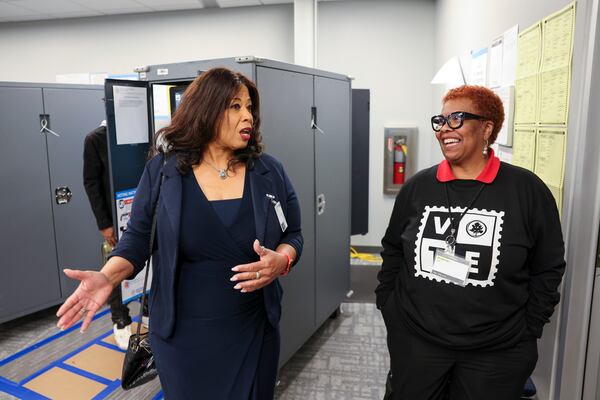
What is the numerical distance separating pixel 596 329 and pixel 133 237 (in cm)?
142

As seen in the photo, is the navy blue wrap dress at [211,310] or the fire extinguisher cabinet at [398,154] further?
the fire extinguisher cabinet at [398,154]

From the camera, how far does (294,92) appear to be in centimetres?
219

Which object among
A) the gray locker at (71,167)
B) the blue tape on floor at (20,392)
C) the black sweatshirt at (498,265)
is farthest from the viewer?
the gray locker at (71,167)

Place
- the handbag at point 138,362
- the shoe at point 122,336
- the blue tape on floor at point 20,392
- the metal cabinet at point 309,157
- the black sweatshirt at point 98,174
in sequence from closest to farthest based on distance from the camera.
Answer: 1. the handbag at point 138,362
2. the metal cabinet at point 309,157
3. the blue tape on floor at point 20,392
4. the black sweatshirt at point 98,174
5. the shoe at point 122,336

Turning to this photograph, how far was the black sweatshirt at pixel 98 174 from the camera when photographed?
2385 mm

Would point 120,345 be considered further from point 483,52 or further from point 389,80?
point 389,80

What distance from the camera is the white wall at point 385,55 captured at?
4266 mm

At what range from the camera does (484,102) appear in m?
1.35

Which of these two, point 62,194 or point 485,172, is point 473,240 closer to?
point 485,172

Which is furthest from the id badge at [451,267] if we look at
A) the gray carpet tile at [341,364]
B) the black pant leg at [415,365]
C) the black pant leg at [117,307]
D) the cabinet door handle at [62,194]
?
the cabinet door handle at [62,194]

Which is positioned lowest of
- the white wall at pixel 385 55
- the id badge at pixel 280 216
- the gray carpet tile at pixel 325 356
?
the gray carpet tile at pixel 325 356

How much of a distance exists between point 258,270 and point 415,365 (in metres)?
0.59

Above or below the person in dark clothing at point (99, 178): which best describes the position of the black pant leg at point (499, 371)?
below

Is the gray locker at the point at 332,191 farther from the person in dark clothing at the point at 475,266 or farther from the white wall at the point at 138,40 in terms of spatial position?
the white wall at the point at 138,40
